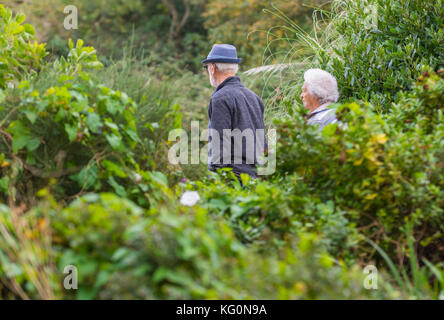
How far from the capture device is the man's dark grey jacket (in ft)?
Result: 13.0

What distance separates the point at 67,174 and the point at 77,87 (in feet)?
1.57

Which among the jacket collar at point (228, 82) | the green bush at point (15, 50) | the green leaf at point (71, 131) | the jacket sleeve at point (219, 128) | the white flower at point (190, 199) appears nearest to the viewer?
the white flower at point (190, 199)

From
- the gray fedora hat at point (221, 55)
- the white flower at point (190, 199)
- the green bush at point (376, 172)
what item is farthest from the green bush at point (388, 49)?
the white flower at point (190, 199)

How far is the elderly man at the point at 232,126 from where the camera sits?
13.0ft

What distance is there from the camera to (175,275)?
6.04 ft

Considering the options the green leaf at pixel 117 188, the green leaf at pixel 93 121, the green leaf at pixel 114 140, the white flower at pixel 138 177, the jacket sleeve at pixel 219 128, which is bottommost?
the green leaf at pixel 117 188

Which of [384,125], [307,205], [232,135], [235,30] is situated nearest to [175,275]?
[307,205]

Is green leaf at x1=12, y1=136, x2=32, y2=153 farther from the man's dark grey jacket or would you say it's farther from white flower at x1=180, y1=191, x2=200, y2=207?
the man's dark grey jacket

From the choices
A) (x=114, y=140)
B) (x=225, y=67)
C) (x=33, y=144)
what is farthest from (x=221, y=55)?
(x=33, y=144)

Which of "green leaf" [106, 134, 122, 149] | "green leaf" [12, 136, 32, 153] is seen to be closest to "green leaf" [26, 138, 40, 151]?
"green leaf" [12, 136, 32, 153]

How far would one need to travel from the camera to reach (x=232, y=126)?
4051 mm

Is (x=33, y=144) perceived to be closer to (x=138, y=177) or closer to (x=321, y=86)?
(x=138, y=177)

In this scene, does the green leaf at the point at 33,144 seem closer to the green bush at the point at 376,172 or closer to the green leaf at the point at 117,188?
the green leaf at the point at 117,188

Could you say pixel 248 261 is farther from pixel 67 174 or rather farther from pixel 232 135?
pixel 232 135
